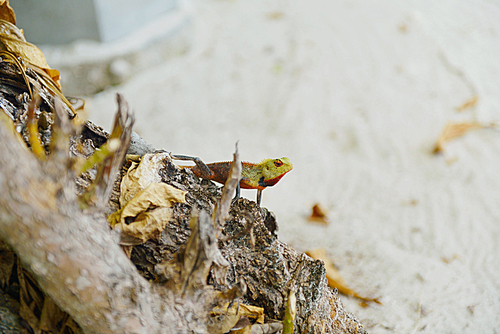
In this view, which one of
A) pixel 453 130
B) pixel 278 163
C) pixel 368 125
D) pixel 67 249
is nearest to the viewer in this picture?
pixel 67 249

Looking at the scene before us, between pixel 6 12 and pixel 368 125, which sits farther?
pixel 368 125

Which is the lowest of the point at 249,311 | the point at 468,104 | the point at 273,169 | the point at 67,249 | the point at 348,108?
the point at 468,104

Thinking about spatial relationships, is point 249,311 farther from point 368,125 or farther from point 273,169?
point 368,125

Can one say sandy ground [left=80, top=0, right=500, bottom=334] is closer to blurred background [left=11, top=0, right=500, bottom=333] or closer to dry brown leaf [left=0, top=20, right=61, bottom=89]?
blurred background [left=11, top=0, right=500, bottom=333]

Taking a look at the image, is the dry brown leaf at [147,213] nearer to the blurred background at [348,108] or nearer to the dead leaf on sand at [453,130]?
the blurred background at [348,108]

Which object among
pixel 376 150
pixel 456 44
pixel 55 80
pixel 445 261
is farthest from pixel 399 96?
pixel 55 80

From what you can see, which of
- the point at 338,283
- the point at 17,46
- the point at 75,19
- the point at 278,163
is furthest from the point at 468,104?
the point at 75,19

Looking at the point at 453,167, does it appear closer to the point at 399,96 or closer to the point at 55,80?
the point at 399,96
